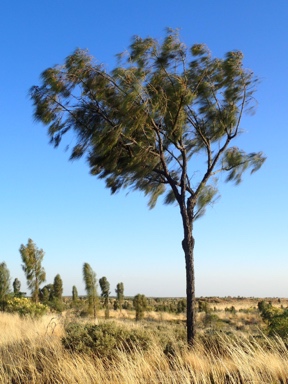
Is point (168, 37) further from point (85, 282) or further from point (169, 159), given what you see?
point (85, 282)

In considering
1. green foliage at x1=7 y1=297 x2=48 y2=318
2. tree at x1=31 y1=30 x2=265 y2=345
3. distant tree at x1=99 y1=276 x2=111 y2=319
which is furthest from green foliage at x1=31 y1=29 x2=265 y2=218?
distant tree at x1=99 y1=276 x2=111 y2=319

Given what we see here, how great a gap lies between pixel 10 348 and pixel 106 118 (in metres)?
6.52

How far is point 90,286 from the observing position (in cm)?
3897

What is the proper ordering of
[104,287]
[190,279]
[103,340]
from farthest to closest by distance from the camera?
[104,287], [190,279], [103,340]

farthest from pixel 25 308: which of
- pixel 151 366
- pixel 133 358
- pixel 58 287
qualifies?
pixel 58 287

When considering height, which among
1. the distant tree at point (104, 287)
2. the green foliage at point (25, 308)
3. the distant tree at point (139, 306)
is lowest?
the distant tree at point (139, 306)

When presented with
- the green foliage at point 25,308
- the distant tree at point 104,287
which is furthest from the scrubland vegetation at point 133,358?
the distant tree at point 104,287

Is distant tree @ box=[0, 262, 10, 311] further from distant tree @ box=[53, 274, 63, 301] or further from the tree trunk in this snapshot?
the tree trunk

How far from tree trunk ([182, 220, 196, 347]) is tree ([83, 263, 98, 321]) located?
89.1 feet

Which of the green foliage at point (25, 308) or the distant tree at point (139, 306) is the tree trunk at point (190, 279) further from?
the distant tree at point (139, 306)

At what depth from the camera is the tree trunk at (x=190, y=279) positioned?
12406 mm

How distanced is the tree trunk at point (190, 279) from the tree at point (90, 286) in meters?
27.2

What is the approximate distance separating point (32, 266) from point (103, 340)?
26.4m

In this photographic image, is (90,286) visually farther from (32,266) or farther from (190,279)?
(190,279)
